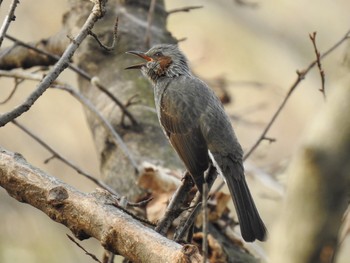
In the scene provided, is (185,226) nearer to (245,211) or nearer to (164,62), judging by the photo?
(245,211)

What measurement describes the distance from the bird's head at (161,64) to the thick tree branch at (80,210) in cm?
218

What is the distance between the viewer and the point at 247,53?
12430 millimetres

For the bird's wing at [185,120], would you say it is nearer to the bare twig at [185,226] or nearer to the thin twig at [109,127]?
the thin twig at [109,127]

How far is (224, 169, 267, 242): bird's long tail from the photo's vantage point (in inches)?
140

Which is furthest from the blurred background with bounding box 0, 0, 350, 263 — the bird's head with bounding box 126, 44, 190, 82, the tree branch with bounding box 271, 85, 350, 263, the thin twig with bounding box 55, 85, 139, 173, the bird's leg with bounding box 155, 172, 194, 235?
the tree branch with bounding box 271, 85, 350, 263

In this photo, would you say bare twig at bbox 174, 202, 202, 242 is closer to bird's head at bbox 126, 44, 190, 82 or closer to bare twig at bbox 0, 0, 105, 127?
bare twig at bbox 0, 0, 105, 127

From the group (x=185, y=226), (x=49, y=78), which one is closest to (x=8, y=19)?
(x=49, y=78)

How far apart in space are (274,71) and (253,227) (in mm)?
8269

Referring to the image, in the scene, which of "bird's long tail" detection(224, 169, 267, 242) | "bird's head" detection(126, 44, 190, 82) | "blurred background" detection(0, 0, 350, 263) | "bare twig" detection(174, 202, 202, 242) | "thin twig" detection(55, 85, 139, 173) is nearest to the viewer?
"bare twig" detection(174, 202, 202, 242)

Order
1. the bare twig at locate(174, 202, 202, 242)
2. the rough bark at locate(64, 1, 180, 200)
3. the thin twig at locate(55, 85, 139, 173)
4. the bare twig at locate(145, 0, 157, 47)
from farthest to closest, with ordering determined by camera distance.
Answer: the bare twig at locate(145, 0, 157, 47) < the rough bark at locate(64, 1, 180, 200) < the thin twig at locate(55, 85, 139, 173) < the bare twig at locate(174, 202, 202, 242)

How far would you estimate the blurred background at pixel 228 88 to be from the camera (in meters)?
7.97

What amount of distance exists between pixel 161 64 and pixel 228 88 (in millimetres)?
3993

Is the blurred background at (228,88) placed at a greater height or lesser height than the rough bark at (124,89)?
lesser

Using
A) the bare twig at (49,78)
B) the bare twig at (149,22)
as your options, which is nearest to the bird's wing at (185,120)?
the bare twig at (149,22)
